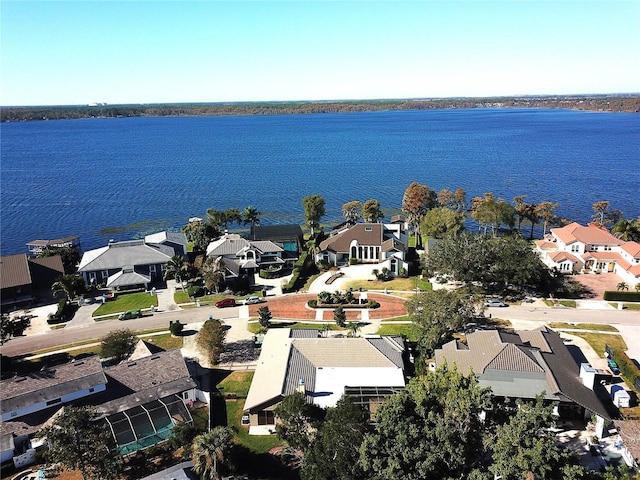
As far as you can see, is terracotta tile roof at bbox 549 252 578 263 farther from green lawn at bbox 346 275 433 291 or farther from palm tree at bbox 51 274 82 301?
palm tree at bbox 51 274 82 301

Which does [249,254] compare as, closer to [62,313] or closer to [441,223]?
[62,313]

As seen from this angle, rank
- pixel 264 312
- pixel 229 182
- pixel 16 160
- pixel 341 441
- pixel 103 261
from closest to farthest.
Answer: pixel 341 441
pixel 264 312
pixel 103 261
pixel 229 182
pixel 16 160

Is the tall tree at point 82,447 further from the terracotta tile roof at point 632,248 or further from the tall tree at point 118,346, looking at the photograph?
the terracotta tile roof at point 632,248

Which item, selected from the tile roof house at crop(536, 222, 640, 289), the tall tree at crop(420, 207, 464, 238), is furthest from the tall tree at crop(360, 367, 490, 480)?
the tall tree at crop(420, 207, 464, 238)

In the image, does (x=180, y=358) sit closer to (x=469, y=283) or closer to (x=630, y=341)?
(x=469, y=283)

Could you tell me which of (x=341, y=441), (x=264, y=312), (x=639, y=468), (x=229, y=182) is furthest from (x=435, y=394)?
(x=229, y=182)

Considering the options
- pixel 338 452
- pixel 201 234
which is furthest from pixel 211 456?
pixel 201 234

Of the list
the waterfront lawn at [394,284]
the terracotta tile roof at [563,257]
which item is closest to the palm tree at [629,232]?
the terracotta tile roof at [563,257]
